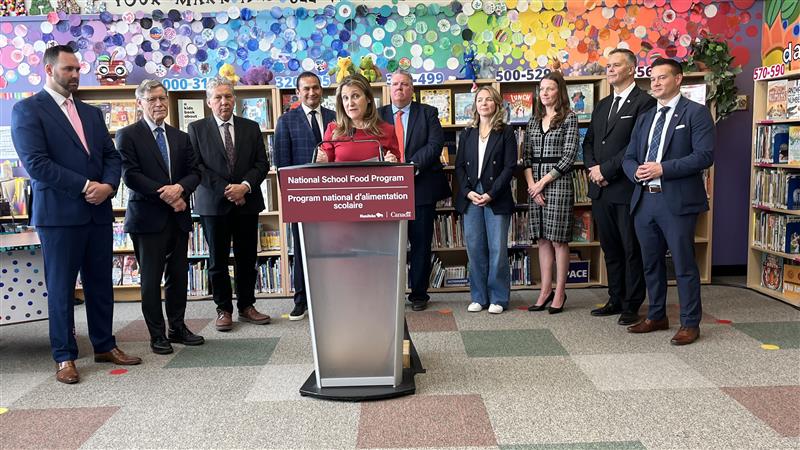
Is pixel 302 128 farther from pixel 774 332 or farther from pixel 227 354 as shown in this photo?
pixel 774 332

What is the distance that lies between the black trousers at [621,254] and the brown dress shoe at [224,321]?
2749mm

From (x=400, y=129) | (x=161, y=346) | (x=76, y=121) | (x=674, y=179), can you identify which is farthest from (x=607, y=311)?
(x=76, y=121)

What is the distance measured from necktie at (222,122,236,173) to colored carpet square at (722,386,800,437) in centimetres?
327

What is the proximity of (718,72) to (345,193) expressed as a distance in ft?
13.6

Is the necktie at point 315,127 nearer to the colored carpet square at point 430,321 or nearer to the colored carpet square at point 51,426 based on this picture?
the colored carpet square at point 430,321

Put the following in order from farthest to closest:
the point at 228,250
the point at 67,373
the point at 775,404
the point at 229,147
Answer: the point at 228,250 < the point at 229,147 < the point at 67,373 < the point at 775,404

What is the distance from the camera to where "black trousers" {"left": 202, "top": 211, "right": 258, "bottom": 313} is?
13.9ft

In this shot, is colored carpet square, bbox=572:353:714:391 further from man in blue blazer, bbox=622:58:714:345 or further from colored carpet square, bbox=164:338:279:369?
colored carpet square, bbox=164:338:279:369

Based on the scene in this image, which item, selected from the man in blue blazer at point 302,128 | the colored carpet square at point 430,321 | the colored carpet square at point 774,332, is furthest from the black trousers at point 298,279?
the colored carpet square at point 774,332

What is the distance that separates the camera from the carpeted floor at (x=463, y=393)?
2.52 m

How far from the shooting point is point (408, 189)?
2723 mm

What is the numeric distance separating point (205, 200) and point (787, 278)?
459 centimetres

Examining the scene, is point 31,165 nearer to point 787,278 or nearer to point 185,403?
point 185,403

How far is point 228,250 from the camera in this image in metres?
4.39
